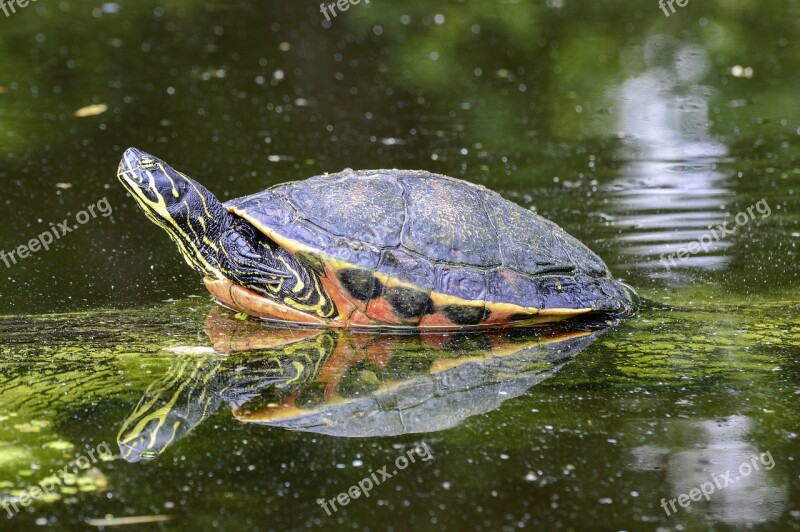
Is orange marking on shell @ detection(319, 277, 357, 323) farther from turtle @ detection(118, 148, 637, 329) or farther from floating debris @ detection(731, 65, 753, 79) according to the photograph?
floating debris @ detection(731, 65, 753, 79)

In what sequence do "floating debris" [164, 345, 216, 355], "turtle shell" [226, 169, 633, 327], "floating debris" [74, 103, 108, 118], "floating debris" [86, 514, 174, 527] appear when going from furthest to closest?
"floating debris" [74, 103, 108, 118] → "turtle shell" [226, 169, 633, 327] → "floating debris" [164, 345, 216, 355] → "floating debris" [86, 514, 174, 527]

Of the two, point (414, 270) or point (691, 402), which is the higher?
point (414, 270)

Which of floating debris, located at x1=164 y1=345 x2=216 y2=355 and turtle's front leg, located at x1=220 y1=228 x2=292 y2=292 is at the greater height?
turtle's front leg, located at x1=220 y1=228 x2=292 y2=292

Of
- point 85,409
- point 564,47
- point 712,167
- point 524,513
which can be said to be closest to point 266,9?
point 564,47

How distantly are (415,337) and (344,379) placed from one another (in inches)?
28.4

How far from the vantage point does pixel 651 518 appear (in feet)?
11.0

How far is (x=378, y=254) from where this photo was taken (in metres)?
4.97

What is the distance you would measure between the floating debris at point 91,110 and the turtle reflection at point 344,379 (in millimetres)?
5349

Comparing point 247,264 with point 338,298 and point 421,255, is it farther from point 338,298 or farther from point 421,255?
point 421,255

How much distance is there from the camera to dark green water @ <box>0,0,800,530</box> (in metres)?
3.51

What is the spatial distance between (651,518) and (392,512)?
926 mm

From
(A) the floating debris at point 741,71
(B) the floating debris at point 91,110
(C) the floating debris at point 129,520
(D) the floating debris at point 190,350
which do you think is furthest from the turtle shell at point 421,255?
(A) the floating debris at point 741,71

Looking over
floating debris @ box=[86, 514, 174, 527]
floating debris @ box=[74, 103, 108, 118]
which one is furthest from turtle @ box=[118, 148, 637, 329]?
floating debris @ box=[74, 103, 108, 118]

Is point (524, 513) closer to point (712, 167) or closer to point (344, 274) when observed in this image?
point (344, 274)
